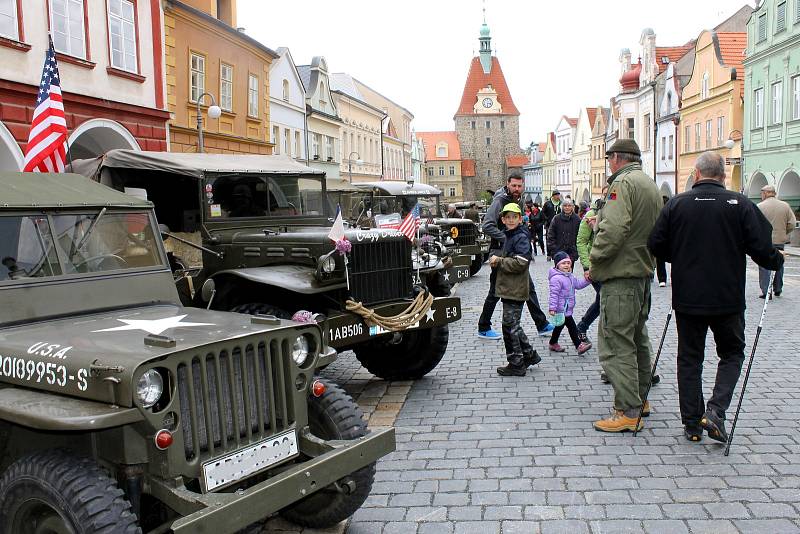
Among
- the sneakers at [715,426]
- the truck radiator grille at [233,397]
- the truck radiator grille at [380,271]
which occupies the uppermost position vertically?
the truck radiator grille at [380,271]

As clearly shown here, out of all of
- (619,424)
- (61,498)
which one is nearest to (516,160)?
(619,424)

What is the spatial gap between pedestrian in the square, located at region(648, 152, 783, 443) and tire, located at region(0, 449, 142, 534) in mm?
3666

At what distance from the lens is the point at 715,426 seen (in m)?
4.89

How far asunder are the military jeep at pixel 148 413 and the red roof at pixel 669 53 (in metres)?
49.3

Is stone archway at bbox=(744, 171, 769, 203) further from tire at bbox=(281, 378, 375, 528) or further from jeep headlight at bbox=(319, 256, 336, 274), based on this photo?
tire at bbox=(281, 378, 375, 528)

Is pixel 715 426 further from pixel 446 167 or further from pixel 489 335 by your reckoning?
pixel 446 167

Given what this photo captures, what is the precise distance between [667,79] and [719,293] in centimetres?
4415

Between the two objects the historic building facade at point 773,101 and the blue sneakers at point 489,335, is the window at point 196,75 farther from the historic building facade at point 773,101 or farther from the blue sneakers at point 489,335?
the historic building facade at point 773,101

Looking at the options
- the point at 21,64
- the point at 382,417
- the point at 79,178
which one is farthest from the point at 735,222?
the point at 21,64

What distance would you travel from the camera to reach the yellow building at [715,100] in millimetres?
34125

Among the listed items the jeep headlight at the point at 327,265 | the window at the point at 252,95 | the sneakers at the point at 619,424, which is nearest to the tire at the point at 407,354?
the jeep headlight at the point at 327,265

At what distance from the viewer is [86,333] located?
3.66 m

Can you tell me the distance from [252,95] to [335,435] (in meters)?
21.7

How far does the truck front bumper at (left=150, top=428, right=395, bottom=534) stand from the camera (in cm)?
289
